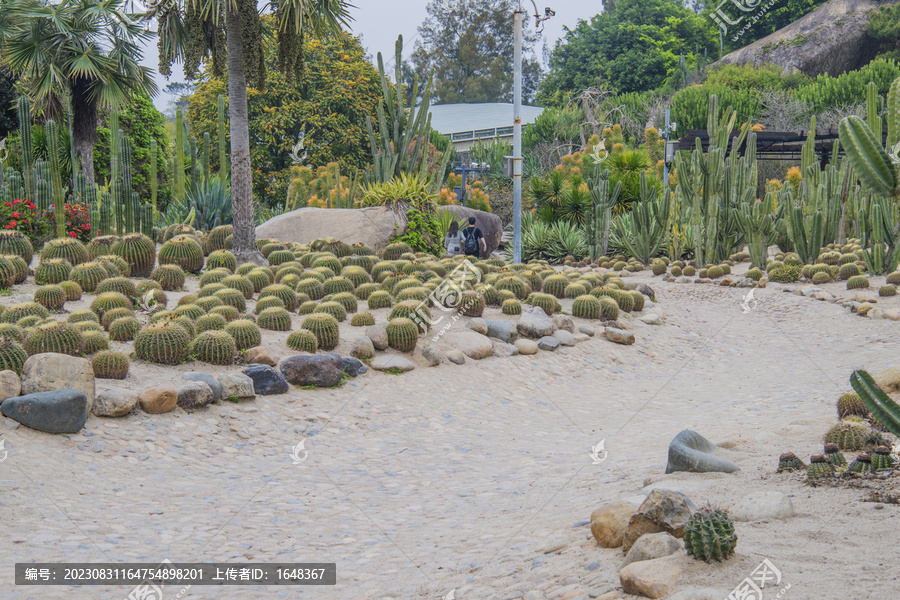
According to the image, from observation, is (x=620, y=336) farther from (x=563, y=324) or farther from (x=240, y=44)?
(x=240, y=44)

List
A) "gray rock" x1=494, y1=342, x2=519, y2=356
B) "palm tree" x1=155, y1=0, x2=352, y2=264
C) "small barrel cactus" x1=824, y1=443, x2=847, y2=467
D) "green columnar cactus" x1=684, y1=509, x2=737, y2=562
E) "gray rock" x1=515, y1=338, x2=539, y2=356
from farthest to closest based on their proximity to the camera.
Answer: "palm tree" x1=155, y1=0, x2=352, y2=264
"gray rock" x1=515, y1=338, x2=539, y2=356
"gray rock" x1=494, y1=342, x2=519, y2=356
"small barrel cactus" x1=824, y1=443, x2=847, y2=467
"green columnar cactus" x1=684, y1=509, x2=737, y2=562

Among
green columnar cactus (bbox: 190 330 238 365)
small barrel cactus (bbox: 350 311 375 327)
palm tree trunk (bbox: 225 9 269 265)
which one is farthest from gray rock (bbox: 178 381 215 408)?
palm tree trunk (bbox: 225 9 269 265)

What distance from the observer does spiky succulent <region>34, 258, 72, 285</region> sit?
9352mm

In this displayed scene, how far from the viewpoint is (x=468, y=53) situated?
54.3 m

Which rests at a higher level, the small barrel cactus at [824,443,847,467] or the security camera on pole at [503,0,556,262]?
the security camera on pole at [503,0,556,262]

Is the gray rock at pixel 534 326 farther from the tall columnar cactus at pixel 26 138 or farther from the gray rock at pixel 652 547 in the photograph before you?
the tall columnar cactus at pixel 26 138

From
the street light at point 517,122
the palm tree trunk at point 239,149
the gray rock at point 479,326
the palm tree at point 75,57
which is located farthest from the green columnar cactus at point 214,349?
the palm tree at point 75,57

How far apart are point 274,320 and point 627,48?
43777 millimetres

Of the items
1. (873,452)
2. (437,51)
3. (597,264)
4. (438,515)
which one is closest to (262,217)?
(597,264)

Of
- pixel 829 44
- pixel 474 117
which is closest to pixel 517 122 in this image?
pixel 474 117

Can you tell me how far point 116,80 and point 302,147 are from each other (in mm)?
10447

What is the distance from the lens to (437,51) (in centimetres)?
5491

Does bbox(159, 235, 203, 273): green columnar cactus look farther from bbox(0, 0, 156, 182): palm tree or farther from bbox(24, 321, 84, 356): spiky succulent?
bbox(0, 0, 156, 182): palm tree

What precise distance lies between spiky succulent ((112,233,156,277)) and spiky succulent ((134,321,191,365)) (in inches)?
155
